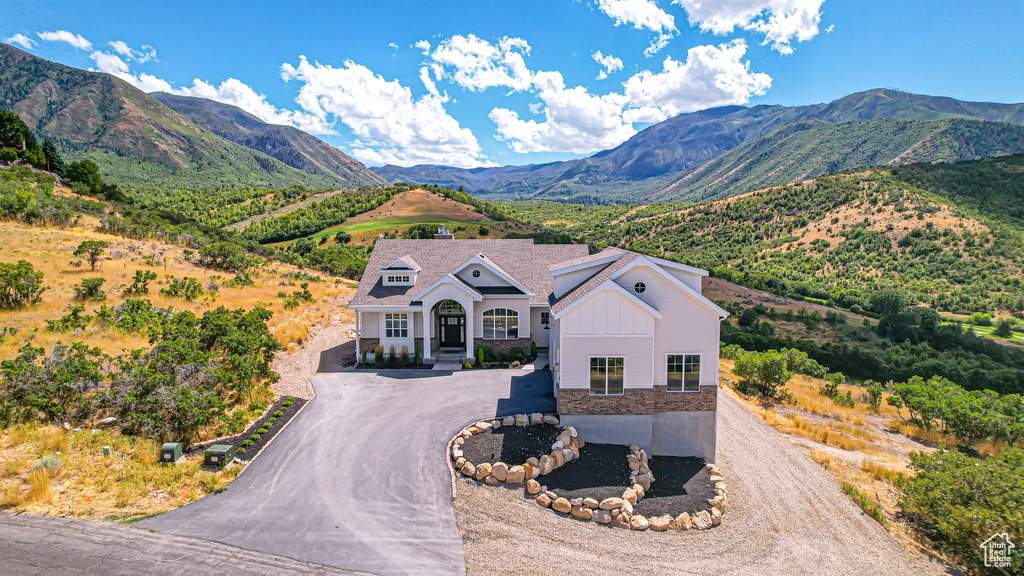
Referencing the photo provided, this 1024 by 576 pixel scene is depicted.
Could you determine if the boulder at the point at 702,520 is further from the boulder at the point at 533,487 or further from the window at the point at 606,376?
the window at the point at 606,376

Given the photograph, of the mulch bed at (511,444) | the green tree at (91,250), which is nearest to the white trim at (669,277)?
the mulch bed at (511,444)

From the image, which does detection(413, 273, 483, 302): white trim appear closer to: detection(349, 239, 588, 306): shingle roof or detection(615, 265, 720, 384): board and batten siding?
detection(349, 239, 588, 306): shingle roof


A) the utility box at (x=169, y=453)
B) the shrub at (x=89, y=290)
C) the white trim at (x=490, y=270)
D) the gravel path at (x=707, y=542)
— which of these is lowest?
the gravel path at (x=707, y=542)

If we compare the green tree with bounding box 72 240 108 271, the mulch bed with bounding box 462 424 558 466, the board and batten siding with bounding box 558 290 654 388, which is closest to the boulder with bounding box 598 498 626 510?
the mulch bed with bounding box 462 424 558 466

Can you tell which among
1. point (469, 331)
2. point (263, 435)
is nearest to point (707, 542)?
point (263, 435)

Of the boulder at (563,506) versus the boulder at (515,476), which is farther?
the boulder at (515,476)

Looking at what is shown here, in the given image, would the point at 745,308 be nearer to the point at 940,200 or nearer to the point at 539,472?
the point at 539,472

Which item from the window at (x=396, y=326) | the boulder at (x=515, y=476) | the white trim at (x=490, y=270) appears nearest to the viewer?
the boulder at (x=515, y=476)
